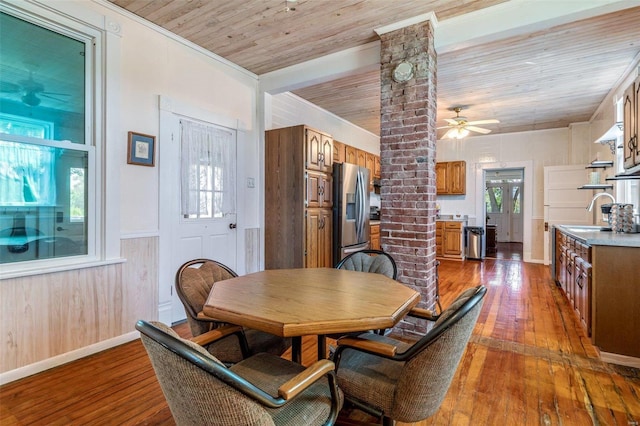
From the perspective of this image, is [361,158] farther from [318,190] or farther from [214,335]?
[214,335]

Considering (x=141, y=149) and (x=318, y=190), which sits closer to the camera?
(x=141, y=149)

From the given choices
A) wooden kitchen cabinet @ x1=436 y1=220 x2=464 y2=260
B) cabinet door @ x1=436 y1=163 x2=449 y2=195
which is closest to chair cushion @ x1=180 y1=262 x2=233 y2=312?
wooden kitchen cabinet @ x1=436 y1=220 x2=464 y2=260

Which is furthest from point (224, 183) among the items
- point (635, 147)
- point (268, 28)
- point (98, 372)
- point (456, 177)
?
point (456, 177)

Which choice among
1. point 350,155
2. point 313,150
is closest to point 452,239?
point 350,155

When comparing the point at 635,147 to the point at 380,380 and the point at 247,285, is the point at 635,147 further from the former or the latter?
the point at 247,285

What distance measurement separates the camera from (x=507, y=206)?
11.3 metres

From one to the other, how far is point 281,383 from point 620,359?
2.64 m

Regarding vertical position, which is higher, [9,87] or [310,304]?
[9,87]

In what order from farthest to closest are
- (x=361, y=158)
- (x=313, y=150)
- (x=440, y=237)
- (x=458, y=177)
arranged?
(x=458, y=177)
(x=440, y=237)
(x=361, y=158)
(x=313, y=150)

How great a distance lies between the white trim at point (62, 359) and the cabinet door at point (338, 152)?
355 centimetres

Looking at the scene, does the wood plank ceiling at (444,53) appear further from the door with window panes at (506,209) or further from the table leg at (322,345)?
the door with window panes at (506,209)

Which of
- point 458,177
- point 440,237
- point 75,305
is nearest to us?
point 75,305

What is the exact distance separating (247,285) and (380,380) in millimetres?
900

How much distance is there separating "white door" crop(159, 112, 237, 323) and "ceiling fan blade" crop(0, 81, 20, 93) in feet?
3.39
